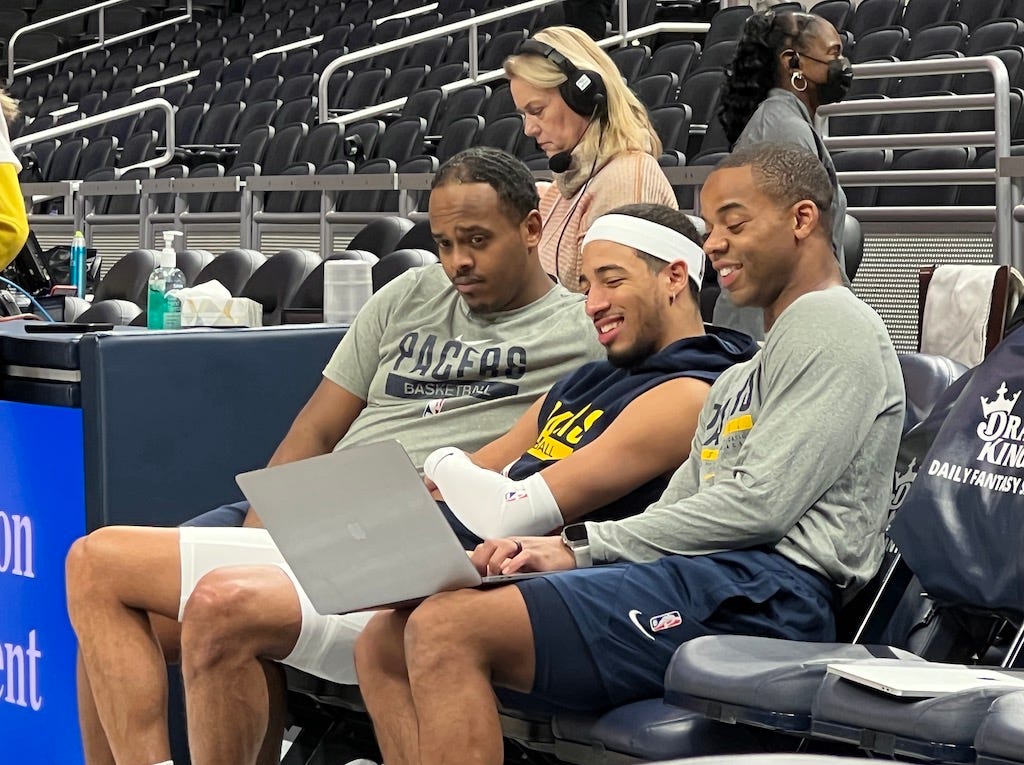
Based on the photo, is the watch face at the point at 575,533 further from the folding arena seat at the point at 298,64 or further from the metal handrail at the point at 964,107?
the folding arena seat at the point at 298,64

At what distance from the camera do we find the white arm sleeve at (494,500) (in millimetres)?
2285

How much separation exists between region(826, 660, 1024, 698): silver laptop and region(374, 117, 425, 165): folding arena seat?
616 cm

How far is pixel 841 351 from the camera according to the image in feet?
6.81

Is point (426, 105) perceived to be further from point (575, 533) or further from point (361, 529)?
point (361, 529)

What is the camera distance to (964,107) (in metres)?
4.88

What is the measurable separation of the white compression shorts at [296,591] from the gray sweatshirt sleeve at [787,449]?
0.43 m

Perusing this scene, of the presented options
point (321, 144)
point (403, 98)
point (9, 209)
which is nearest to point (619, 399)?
point (9, 209)

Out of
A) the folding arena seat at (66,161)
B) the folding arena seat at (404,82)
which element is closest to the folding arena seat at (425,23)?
the folding arena seat at (404,82)

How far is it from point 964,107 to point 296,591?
333cm

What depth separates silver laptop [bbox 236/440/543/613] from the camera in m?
1.97

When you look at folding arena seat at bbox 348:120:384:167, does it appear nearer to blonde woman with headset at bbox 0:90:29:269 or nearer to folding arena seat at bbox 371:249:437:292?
folding arena seat at bbox 371:249:437:292

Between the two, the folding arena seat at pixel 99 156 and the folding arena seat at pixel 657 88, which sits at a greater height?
the folding arena seat at pixel 657 88

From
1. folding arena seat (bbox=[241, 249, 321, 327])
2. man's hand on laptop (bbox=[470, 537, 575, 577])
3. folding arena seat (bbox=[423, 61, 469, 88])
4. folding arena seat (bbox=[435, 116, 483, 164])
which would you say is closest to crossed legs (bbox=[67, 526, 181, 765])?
man's hand on laptop (bbox=[470, 537, 575, 577])

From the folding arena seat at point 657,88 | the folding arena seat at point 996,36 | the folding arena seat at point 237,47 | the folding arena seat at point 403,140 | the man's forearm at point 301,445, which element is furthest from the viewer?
the folding arena seat at point 237,47
